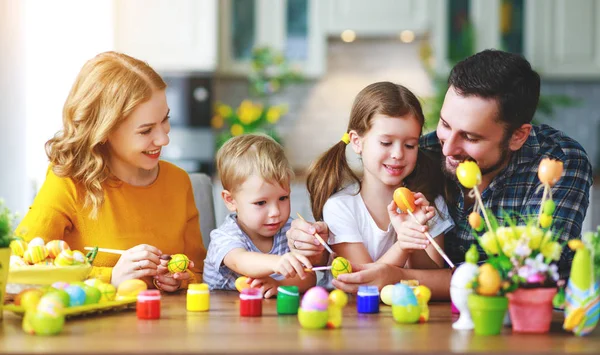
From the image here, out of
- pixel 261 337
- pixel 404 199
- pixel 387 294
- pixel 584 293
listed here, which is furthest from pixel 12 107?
pixel 584 293

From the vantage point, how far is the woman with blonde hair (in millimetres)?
2039

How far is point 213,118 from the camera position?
5.04 m

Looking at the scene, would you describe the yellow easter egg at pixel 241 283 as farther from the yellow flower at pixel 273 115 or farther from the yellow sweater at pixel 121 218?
the yellow flower at pixel 273 115

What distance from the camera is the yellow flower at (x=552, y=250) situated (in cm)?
139

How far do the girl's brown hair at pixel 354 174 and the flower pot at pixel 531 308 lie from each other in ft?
2.37

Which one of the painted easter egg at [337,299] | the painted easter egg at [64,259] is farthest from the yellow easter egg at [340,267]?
the painted easter egg at [64,259]

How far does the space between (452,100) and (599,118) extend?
12.7 feet

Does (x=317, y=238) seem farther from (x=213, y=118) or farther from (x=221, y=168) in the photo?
(x=213, y=118)

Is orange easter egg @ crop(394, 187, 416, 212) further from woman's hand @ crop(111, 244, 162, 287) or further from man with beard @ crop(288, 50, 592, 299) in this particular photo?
woman's hand @ crop(111, 244, 162, 287)

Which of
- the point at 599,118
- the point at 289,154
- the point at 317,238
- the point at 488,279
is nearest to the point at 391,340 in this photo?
the point at 488,279

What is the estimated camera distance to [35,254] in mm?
1664

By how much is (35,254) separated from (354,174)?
0.95 meters

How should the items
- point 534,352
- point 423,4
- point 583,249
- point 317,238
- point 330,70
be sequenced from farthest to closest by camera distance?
point 330,70, point 423,4, point 317,238, point 583,249, point 534,352

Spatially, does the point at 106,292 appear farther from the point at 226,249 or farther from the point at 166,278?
the point at 226,249
